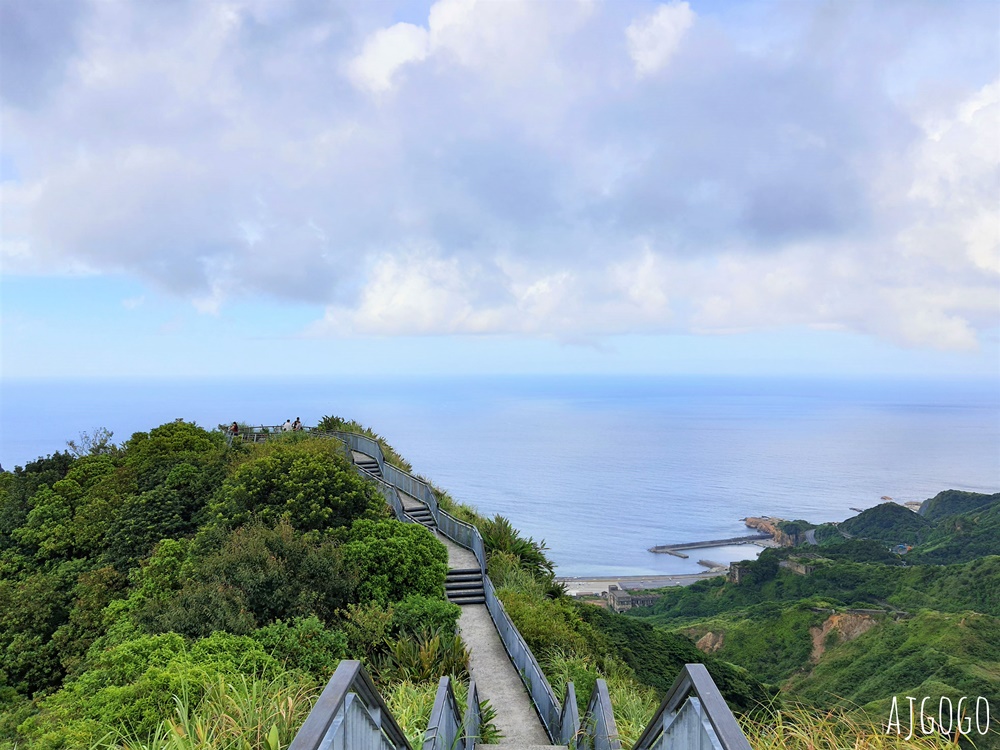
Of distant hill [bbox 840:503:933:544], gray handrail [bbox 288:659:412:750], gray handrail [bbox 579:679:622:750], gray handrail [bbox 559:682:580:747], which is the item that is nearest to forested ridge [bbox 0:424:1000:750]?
gray handrail [bbox 579:679:622:750]

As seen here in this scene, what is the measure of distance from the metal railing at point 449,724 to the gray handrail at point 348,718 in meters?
1.35

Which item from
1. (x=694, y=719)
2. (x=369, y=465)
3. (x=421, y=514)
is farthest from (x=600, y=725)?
(x=369, y=465)

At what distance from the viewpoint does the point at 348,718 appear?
11.5 feet

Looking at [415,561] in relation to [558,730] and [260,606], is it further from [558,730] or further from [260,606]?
[558,730]

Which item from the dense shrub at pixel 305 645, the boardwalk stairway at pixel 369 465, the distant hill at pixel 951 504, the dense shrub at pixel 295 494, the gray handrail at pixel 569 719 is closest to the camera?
the gray handrail at pixel 569 719

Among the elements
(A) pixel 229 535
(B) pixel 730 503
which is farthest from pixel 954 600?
(B) pixel 730 503

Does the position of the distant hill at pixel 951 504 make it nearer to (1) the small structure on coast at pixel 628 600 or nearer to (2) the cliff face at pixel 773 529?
(2) the cliff face at pixel 773 529

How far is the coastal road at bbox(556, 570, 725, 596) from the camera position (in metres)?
87.2

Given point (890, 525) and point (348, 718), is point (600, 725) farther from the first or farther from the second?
point (890, 525)

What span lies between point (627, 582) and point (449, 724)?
305ft

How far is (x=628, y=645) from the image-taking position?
93.7 ft

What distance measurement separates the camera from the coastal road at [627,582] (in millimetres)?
87250

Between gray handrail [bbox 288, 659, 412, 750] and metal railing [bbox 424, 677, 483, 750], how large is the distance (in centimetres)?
135

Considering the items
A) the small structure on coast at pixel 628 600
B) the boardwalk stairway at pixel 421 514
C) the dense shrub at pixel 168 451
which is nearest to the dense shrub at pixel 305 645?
the boardwalk stairway at pixel 421 514
